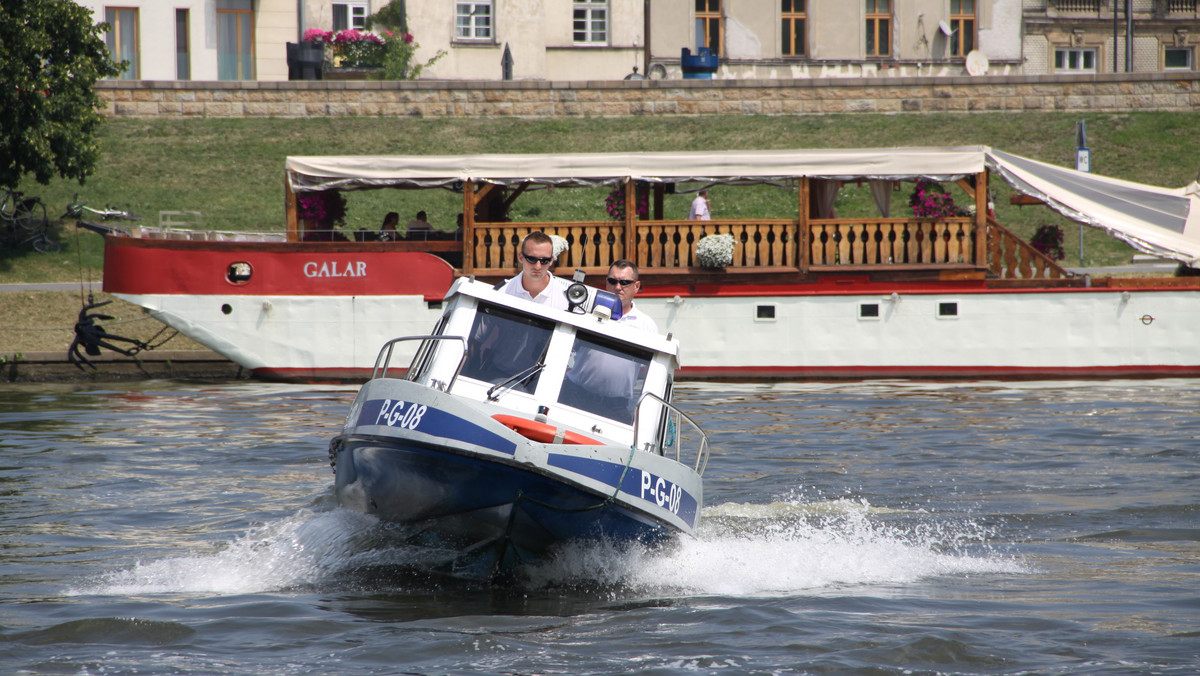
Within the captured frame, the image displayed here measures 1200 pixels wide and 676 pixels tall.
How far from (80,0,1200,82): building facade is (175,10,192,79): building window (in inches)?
1.3

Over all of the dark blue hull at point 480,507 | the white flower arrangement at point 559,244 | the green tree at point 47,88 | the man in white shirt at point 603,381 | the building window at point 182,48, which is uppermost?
the building window at point 182,48

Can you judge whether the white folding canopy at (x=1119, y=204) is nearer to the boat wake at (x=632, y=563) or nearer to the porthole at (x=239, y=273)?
the boat wake at (x=632, y=563)

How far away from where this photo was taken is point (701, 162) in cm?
1925

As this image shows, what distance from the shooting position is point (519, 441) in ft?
24.5

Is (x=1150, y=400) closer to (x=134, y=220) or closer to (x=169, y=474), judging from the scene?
(x=169, y=474)

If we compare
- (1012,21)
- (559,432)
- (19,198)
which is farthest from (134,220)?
(1012,21)

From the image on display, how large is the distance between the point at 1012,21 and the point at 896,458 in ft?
121

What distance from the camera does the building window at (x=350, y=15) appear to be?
143 ft

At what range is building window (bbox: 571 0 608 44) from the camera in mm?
43438

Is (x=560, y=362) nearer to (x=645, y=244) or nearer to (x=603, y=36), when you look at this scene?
(x=645, y=244)

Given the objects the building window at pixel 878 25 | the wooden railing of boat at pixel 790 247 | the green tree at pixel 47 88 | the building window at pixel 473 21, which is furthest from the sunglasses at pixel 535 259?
the building window at pixel 878 25

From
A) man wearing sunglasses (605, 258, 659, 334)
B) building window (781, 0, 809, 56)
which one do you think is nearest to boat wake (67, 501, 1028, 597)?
man wearing sunglasses (605, 258, 659, 334)

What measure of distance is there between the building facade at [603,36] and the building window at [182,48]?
0.03 meters

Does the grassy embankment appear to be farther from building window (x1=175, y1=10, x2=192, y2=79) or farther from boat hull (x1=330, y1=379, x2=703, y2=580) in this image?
boat hull (x1=330, y1=379, x2=703, y2=580)
